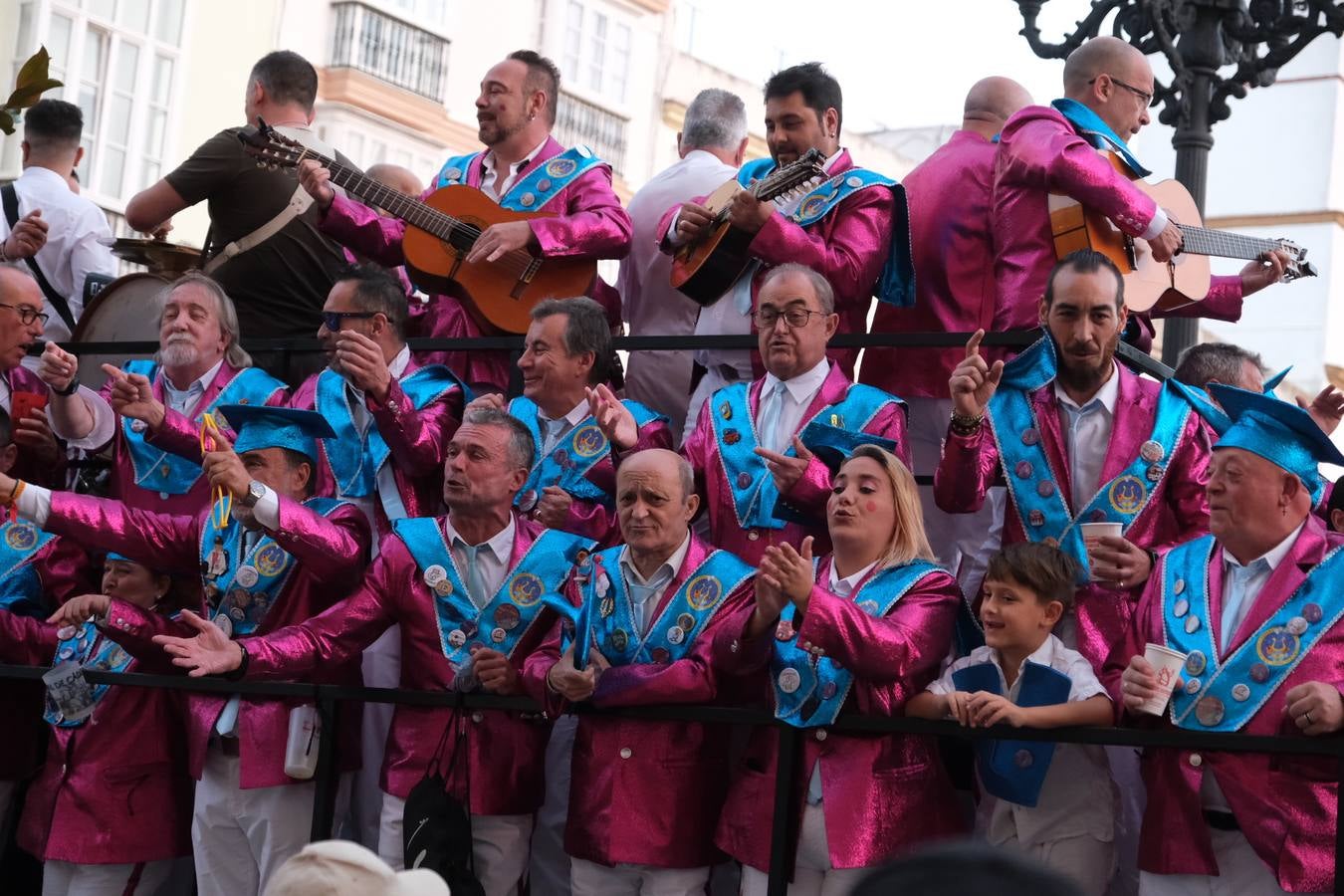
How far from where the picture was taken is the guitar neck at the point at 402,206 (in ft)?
22.7

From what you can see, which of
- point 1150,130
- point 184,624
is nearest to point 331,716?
point 184,624

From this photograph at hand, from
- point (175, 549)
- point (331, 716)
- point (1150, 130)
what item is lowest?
point (331, 716)

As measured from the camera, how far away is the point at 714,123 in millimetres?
7539

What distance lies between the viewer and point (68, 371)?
6.82 metres

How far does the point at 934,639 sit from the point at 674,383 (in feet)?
7.14

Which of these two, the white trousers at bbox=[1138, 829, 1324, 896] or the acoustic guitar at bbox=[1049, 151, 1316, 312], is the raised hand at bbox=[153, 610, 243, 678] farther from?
the acoustic guitar at bbox=[1049, 151, 1316, 312]

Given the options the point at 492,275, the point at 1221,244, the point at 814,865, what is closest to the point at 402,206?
the point at 492,275

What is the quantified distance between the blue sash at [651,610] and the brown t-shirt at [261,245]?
2.56 meters

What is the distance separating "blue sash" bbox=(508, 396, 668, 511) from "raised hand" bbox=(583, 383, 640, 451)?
0.95 feet

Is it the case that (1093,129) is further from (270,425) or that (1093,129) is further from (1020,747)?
(270,425)

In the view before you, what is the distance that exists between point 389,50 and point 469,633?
18.1m

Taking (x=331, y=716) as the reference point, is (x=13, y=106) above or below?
above

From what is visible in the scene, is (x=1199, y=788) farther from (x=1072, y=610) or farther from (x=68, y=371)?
(x=68, y=371)

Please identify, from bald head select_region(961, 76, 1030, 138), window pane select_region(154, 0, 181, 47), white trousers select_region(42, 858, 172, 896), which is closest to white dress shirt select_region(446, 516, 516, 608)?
white trousers select_region(42, 858, 172, 896)
